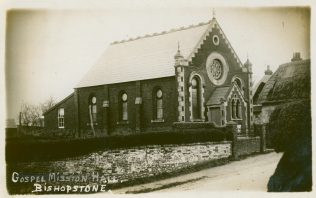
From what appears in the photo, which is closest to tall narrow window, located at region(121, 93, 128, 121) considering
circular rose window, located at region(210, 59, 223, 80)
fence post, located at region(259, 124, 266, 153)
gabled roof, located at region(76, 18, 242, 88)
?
gabled roof, located at region(76, 18, 242, 88)

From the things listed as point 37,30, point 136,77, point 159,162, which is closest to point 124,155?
point 159,162

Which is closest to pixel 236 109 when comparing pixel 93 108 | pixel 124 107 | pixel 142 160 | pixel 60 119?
pixel 124 107

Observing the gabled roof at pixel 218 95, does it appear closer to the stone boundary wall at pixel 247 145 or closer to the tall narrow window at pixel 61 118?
the stone boundary wall at pixel 247 145

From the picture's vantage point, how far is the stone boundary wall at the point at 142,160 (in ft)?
43.3

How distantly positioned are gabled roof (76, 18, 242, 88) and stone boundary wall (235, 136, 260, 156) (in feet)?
9.04

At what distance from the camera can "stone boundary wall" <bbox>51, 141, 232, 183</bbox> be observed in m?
13.2

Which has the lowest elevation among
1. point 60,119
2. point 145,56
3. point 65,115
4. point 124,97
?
point 60,119

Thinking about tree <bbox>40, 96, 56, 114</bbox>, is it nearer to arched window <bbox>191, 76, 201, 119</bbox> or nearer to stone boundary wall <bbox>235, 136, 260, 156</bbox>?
arched window <bbox>191, 76, 201, 119</bbox>

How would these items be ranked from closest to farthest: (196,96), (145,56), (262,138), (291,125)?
(291,125), (145,56), (262,138), (196,96)

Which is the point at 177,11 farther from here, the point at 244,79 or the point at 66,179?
the point at 66,179

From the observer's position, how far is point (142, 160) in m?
13.9

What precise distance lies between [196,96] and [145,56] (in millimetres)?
1991

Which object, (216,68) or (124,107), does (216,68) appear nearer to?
(216,68)

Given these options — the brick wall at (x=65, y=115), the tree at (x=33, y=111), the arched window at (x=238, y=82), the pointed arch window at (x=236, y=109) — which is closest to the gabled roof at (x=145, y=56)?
the brick wall at (x=65, y=115)
